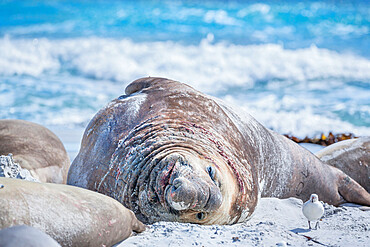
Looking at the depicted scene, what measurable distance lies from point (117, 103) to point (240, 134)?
1154mm

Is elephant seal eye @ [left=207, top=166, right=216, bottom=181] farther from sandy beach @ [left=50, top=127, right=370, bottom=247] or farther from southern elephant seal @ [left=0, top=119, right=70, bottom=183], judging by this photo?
southern elephant seal @ [left=0, top=119, right=70, bottom=183]

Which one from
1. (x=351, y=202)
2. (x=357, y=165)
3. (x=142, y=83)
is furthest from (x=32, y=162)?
(x=357, y=165)

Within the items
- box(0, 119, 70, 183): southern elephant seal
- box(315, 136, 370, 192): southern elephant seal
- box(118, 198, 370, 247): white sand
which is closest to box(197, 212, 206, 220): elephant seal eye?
box(118, 198, 370, 247): white sand

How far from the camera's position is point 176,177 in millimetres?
2816

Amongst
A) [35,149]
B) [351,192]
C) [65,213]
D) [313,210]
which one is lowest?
[351,192]

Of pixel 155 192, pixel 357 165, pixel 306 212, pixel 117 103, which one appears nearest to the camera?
pixel 155 192

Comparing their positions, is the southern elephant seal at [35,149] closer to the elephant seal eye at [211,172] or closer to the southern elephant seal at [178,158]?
the southern elephant seal at [178,158]

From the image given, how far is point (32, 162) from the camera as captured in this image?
209 inches

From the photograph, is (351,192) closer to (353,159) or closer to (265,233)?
(353,159)

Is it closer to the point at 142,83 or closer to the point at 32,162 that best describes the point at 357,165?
the point at 142,83

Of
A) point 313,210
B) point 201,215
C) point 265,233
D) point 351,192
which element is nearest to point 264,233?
point 265,233

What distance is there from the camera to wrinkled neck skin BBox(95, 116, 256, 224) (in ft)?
9.14

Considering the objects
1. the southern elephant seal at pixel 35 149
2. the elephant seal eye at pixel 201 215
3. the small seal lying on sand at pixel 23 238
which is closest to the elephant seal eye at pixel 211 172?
the elephant seal eye at pixel 201 215

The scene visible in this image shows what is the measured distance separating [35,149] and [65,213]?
11.9 ft
